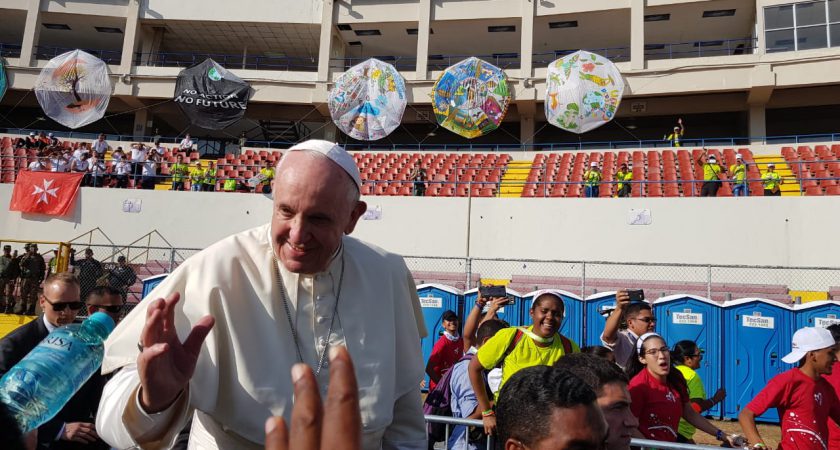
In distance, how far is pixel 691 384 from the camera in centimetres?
552

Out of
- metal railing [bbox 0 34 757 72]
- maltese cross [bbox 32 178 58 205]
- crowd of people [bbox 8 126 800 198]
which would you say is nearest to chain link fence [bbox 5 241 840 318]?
crowd of people [bbox 8 126 800 198]

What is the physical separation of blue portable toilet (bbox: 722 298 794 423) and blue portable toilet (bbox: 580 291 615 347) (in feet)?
6.53

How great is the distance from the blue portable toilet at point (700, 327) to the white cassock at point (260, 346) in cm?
953

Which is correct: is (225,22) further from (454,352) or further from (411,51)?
(454,352)

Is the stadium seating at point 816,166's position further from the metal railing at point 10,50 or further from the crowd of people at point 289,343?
the metal railing at point 10,50

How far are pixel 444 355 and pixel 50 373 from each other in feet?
19.4

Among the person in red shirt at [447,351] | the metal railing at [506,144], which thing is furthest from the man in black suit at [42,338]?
the metal railing at [506,144]

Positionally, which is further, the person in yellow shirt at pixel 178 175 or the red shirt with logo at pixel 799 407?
the person in yellow shirt at pixel 178 175

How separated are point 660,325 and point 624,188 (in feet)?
23.0

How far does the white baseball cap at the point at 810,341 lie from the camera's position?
14.6 ft

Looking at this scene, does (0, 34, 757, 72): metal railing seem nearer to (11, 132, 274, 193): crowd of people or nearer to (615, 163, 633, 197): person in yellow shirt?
(11, 132, 274, 193): crowd of people

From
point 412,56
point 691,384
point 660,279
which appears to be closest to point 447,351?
point 691,384

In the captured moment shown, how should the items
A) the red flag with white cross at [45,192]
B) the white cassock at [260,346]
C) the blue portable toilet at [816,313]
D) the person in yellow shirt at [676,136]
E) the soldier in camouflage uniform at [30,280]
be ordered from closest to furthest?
1. the white cassock at [260,346]
2. the blue portable toilet at [816,313]
3. the soldier in camouflage uniform at [30,280]
4. the red flag with white cross at [45,192]
5. the person in yellow shirt at [676,136]

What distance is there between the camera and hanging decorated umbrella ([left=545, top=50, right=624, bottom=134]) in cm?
1686
